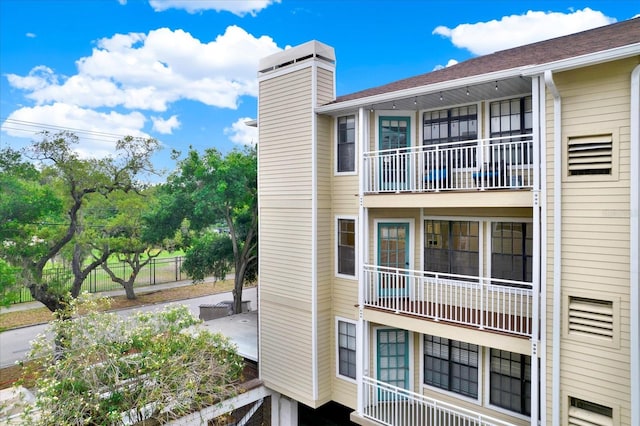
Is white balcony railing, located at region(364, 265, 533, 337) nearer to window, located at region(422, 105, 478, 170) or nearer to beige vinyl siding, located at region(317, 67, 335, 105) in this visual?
window, located at region(422, 105, 478, 170)

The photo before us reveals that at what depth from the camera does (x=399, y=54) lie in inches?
886

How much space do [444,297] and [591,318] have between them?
3124 mm

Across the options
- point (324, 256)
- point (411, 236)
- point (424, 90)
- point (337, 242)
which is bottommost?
point (324, 256)

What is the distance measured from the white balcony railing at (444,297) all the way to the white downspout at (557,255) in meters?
0.86

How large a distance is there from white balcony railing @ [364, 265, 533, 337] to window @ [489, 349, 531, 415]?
2.83 ft

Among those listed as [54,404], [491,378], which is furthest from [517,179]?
[54,404]

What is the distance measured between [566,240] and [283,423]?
28.1 ft

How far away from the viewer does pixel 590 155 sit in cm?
646

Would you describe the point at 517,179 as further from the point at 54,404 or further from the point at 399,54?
the point at 399,54

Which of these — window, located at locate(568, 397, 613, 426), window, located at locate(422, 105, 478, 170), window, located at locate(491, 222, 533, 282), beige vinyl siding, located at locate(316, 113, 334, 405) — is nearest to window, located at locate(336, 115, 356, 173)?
beige vinyl siding, located at locate(316, 113, 334, 405)

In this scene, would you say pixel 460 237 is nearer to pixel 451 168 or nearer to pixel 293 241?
pixel 451 168

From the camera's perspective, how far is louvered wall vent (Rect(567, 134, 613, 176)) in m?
6.32

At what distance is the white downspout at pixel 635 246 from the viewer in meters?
5.80

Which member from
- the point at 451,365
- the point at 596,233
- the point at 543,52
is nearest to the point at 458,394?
the point at 451,365
